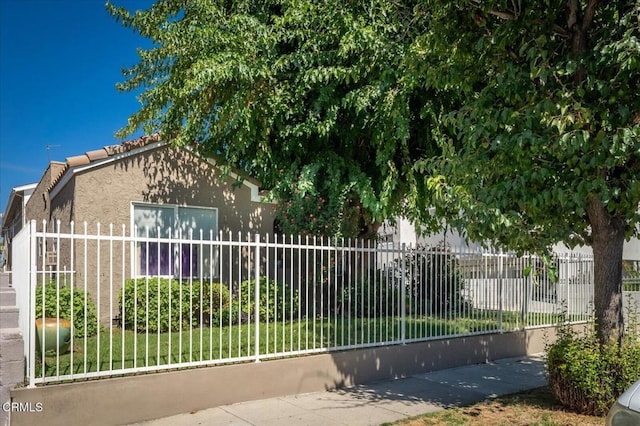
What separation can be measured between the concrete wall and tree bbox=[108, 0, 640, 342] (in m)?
2.65

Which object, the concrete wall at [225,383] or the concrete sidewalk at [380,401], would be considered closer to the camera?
the concrete wall at [225,383]

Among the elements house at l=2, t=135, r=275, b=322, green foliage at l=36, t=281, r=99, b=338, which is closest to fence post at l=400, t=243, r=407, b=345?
house at l=2, t=135, r=275, b=322

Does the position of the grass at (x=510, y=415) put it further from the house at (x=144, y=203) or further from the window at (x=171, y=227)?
the window at (x=171, y=227)

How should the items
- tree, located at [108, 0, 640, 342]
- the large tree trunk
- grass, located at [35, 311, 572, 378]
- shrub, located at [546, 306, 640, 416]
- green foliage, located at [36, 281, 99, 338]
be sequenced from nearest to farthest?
tree, located at [108, 0, 640, 342]
shrub, located at [546, 306, 640, 416]
the large tree trunk
grass, located at [35, 311, 572, 378]
green foliage, located at [36, 281, 99, 338]

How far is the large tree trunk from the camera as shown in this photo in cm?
664

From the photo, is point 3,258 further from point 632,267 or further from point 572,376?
point 632,267

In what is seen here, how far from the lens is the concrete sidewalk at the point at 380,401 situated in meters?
6.32

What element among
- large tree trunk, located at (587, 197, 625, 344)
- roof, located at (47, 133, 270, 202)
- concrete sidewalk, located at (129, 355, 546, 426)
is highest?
roof, located at (47, 133, 270, 202)

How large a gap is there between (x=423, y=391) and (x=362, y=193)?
13.3 feet

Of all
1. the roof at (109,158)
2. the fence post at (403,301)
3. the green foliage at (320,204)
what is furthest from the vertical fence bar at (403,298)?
the roof at (109,158)

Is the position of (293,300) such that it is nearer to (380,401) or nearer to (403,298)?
(403,298)

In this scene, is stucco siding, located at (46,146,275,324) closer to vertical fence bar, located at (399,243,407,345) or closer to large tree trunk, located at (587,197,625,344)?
vertical fence bar, located at (399,243,407,345)

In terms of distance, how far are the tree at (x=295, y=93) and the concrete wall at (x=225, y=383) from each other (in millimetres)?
2929

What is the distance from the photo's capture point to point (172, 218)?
39.3ft
